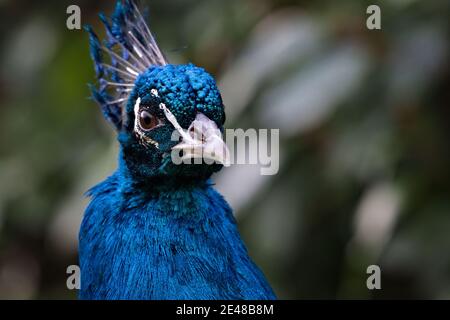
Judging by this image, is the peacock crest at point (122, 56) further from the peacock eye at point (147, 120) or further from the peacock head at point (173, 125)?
the peacock eye at point (147, 120)

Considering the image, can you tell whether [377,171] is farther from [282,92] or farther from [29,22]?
[29,22]

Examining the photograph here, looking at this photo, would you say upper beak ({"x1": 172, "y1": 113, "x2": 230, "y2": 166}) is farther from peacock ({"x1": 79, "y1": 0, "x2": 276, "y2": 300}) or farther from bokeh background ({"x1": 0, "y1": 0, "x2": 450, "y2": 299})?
bokeh background ({"x1": 0, "y1": 0, "x2": 450, "y2": 299})

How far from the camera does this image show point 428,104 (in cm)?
242

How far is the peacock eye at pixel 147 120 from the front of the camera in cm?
158

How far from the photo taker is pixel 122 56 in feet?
5.95

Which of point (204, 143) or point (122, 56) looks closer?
point (204, 143)

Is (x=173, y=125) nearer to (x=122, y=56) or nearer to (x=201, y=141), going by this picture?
(x=201, y=141)

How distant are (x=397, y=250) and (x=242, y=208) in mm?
466

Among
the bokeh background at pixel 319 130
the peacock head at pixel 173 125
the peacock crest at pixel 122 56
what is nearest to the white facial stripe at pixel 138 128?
the peacock head at pixel 173 125

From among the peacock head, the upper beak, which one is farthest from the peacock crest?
the upper beak

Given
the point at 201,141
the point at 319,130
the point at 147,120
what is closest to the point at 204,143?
the point at 201,141

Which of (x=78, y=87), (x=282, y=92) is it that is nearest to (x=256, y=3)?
(x=282, y=92)

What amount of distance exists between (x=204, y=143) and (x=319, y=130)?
101cm

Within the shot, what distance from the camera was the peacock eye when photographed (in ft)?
5.18
